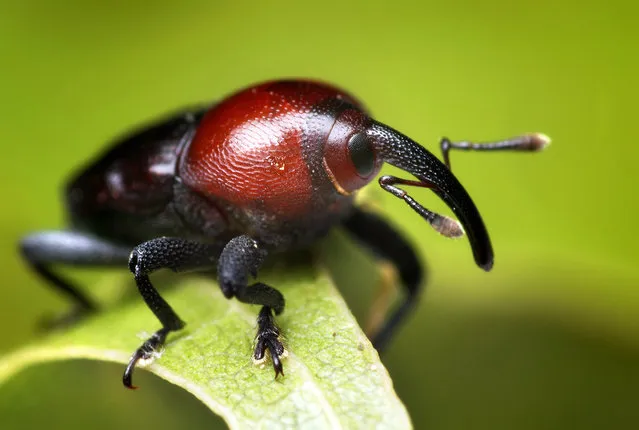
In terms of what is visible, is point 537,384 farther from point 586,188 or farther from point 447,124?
point 447,124

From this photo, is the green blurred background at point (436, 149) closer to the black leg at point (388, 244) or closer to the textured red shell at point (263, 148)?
the black leg at point (388, 244)

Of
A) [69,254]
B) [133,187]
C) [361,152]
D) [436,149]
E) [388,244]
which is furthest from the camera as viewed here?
[69,254]

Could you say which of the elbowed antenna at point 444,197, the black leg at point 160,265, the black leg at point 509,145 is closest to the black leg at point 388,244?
the black leg at point 509,145

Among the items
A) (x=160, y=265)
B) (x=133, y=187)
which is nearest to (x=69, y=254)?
(x=133, y=187)

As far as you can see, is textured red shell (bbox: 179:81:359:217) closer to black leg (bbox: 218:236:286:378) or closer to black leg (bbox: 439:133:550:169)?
black leg (bbox: 218:236:286:378)

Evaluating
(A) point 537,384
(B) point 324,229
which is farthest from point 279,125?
(A) point 537,384

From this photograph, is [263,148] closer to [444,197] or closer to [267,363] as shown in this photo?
[444,197]

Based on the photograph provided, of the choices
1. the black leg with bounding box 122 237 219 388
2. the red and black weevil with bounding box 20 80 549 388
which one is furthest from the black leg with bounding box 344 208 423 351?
the black leg with bounding box 122 237 219 388
